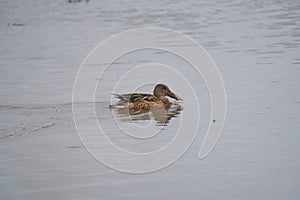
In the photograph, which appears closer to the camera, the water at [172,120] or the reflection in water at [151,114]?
the water at [172,120]

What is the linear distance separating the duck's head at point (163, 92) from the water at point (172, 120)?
408 mm

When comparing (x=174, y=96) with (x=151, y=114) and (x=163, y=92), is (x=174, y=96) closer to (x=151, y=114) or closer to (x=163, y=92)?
(x=163, y=92)

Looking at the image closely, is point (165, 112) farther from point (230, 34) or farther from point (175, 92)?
point (230, 34)

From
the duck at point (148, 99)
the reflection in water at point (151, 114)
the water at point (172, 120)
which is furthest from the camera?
the duck at point (148, 99)

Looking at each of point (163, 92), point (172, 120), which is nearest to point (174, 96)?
point (163, 92)

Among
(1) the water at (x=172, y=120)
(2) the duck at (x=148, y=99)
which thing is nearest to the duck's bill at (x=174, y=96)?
(2) the duck at (x=148, y=99)

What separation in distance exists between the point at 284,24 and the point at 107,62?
512 cm

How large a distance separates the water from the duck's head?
0.41m

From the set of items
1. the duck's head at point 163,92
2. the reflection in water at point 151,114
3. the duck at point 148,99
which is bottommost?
the reflection in water at point 151,114

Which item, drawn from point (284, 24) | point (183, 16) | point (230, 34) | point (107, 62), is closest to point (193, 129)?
point (107, 62)

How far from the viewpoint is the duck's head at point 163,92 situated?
1079 cm

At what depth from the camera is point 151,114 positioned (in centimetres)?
1065

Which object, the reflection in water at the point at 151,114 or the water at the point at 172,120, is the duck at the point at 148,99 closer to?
the reflection in water at the point at 151,114

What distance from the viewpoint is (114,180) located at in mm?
6945
